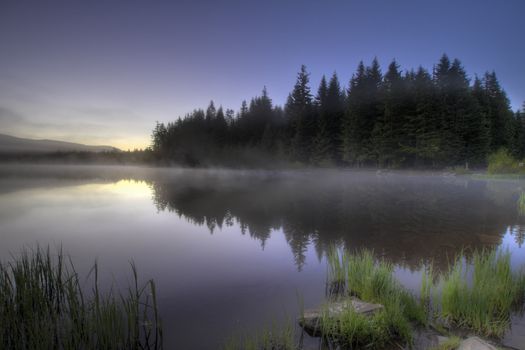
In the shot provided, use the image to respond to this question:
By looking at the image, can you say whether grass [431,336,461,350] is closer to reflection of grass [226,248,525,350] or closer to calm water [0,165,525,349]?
reflection of grass [226,248,525,350]

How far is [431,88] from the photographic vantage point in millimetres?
51438

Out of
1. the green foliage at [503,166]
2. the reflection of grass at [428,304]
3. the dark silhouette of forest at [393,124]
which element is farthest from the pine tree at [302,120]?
the reflection of grass at [428,304]

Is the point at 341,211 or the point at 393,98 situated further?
the point at 393,98

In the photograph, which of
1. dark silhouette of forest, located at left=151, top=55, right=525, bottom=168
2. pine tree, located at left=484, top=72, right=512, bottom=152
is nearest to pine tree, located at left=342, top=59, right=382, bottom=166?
dark silhouette of forest, located at left=151, top=55, right=525, bottom=168

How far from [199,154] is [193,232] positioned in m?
73.5

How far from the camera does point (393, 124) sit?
172 ft

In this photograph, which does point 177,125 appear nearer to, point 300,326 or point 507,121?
point 507,121

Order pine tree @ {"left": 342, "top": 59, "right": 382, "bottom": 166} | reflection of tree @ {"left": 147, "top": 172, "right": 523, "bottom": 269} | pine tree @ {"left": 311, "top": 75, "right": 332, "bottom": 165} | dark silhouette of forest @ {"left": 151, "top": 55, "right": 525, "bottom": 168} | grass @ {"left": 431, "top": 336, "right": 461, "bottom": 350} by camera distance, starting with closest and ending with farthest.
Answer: grass @ {"left": 431, "top": 336, "right": 461, "bottom": 350}
reflection of tree @ {"left": 147, "top": 172, "right": 523, "bottom": 269}
dark silhouette of forest @ {"left": 151, "top": 55, "right": 525, "bottom": 168}
pine tree @ {"left": 342, "top": 59, "right": 382, "bottom": 166}
pine tree @ {"left": 311, "top": 75, "right": 332, "bottom": 165}

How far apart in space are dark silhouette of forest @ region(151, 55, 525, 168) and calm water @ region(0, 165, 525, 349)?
29.8 m

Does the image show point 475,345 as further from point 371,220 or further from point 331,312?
point 371,220

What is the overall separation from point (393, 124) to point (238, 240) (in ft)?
157

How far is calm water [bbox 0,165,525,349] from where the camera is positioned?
6.43 meters

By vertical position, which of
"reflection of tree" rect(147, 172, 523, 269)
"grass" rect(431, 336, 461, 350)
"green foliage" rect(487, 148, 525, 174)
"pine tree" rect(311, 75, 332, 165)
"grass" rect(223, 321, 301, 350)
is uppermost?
"pine tree" rect(311, 75, 332, 165)

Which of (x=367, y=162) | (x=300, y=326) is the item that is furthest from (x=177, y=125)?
(x=300, y=326)
